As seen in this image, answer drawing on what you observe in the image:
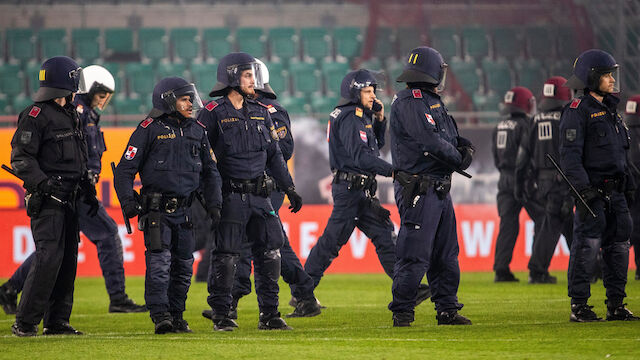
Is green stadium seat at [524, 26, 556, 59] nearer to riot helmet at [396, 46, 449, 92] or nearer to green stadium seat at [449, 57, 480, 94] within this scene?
green stadium seat at [449, 57, 480, 94]

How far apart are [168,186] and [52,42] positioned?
14463 mm

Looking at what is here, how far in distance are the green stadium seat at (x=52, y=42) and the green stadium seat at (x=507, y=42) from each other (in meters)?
9.02

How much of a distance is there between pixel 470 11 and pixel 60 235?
16.5 m

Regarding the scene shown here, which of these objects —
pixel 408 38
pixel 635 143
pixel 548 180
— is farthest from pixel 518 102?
pixel 408 38

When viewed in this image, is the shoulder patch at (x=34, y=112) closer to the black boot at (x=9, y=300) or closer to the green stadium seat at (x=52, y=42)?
the black boot at (x=9, y=300)

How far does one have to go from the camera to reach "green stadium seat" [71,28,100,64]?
21234 millimetres

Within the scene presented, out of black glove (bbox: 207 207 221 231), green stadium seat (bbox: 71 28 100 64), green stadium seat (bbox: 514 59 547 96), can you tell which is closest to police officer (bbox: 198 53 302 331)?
black glove (bbox: 207 207 221 231)

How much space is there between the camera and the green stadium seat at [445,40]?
73.8 feet

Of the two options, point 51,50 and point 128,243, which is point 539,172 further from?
point 51,50

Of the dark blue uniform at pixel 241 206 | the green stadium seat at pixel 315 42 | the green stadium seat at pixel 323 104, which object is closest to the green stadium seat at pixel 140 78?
the green stadium seat at pixel 323 104

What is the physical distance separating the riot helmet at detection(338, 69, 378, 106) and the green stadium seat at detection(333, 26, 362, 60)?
12274 millimetres

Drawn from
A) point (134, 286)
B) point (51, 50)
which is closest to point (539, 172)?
point (134, 286)

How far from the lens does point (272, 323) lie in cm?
831

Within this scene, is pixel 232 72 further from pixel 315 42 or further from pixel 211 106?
pixel 315 42
